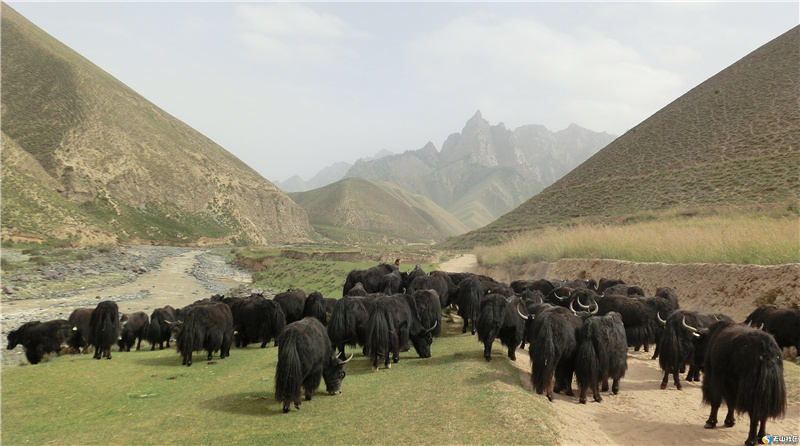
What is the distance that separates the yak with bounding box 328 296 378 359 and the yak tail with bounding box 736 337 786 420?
22.9 ft

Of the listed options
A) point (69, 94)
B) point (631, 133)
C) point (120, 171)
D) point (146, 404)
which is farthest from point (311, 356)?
point (69, 94)

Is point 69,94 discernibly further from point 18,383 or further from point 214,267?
point 18,383

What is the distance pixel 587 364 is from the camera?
7789 mm

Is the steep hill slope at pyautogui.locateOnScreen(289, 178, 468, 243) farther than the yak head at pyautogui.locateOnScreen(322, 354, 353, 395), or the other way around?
the steep hill slope at pyautogui.locateOnScreen(289, 178, 468, 243)

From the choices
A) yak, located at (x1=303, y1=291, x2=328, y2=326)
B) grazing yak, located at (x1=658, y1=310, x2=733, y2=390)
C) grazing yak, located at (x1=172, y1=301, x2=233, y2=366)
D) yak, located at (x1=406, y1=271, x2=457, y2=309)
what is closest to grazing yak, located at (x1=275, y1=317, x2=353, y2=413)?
grazing yak, located at (x1=172, y1=301, x2=233, y2=366)

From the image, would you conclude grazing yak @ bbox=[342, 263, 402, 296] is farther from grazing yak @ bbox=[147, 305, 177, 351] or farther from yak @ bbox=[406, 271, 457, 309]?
grazing yak @ bbox=[147, 305, 177, 351]

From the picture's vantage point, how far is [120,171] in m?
75.4

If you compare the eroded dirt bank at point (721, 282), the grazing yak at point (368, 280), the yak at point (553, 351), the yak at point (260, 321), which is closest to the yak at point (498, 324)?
the yak at point (553, 351)

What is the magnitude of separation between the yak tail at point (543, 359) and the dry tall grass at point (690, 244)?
10.7 metres

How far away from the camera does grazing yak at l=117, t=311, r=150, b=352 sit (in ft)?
44.6

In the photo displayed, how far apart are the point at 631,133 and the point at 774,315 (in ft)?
177

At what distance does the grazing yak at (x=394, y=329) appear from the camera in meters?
9.27

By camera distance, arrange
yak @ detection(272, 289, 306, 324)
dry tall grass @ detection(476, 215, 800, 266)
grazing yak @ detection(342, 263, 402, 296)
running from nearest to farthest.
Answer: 1. yak @ detection(272, 289, 306, 324)
2. dry tall grass @ detection(476, 215, 800, 266)
3. grazing yak @ detection(342, 263, 402, 296)

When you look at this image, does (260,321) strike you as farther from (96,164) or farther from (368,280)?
(96,164)
